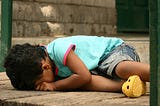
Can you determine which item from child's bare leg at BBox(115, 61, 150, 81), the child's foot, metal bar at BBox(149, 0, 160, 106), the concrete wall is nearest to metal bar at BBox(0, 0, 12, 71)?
child's bare leg at BBox(115, 61, 150, 81)

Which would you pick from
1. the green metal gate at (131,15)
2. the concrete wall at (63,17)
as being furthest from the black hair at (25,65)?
the green metal gate at (131,15)

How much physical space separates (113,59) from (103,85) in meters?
0.18

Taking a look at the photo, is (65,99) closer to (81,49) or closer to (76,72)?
(76,72)

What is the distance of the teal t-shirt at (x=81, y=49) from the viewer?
310 cm

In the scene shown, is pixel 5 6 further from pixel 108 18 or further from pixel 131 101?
pixel 108 18

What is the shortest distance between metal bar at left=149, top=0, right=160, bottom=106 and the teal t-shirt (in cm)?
101

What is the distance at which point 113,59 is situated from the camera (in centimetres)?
318

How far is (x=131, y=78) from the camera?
2.92 m

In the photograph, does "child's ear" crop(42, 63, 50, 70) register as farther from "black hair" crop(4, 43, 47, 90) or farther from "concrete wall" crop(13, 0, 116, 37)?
"concrete wall" crop(13, 0, 116, 37)

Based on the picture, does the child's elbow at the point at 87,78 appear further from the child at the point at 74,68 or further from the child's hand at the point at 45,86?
the child's hand at the point at 45,86

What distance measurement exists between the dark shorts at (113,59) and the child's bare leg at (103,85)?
50mm

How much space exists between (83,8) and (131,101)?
17.3 feet

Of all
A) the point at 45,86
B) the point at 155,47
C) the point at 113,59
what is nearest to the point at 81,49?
the point at 113,59

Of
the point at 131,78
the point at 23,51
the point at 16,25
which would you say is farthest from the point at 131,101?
the point at 16,25
